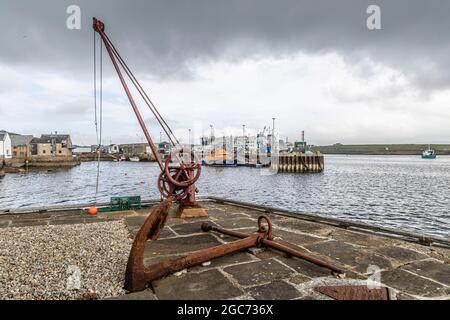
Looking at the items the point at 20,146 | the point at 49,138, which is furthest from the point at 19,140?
the point at 49,138

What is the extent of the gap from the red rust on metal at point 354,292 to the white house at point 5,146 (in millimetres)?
87291

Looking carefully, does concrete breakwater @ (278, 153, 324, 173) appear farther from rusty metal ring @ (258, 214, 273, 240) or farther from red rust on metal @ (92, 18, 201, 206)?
rusty metal ring @ (258, 214, 273, 240)

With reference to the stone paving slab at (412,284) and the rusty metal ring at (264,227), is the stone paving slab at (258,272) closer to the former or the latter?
the rusty metal ring at (264,227)

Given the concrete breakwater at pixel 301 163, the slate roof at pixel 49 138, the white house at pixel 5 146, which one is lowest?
the concrete breakwater at pixel 301 163

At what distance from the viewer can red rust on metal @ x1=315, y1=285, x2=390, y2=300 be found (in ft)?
10.5

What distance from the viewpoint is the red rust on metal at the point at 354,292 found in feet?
10.5

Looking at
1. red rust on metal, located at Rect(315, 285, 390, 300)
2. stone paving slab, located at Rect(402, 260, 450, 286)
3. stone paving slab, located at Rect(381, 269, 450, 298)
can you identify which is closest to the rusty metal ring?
red rust on metal, located at Rect(315, 285, 390, 300)

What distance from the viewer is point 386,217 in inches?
729

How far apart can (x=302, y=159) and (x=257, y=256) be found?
60.8 meters

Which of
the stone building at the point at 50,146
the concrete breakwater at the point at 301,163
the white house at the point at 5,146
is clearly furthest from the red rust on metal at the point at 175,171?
the stone building at the point at 50,146

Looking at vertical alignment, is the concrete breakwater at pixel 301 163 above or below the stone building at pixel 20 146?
below

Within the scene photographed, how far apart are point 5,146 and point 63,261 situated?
8941 centimetres
